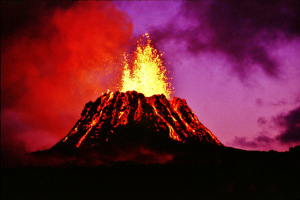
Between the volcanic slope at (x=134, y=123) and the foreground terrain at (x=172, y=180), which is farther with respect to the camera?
the volcanic slope at (x=134, y=123)

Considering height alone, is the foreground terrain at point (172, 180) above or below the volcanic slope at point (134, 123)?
below

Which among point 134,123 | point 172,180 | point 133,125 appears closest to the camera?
point 172,180

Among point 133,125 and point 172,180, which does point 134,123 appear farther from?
point 172,180

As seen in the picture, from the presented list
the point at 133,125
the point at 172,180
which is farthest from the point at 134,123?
the point at 172,180

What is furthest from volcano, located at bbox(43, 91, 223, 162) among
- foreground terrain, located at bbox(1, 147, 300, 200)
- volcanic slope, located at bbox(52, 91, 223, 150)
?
foreground terrain, located at bbox(1, 147, 300, 200)

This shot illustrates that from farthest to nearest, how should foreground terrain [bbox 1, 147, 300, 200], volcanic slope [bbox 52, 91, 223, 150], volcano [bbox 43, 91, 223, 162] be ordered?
volcanic slope [bbox 52, 91, 223, 150], volcano [bbox 43, 91, 223, 162], foreground terrain [bbox 1, 147, 300, 200]

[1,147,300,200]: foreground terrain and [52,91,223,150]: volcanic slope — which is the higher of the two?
[52,91,223,150]: volcanic slope

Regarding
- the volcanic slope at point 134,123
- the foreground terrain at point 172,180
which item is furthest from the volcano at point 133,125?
the foreground terrain at point 172,180

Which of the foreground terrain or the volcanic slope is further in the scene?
the volcanic slope

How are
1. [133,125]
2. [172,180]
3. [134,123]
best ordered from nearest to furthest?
1. [172,180]
2. [133,125]
3. [134,123]

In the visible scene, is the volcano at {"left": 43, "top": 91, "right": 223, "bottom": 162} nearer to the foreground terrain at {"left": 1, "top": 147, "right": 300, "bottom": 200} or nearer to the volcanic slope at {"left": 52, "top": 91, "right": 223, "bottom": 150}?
the volcanic slope at {"left": 52, "top": 91, "right": 223, "bottom": 150}

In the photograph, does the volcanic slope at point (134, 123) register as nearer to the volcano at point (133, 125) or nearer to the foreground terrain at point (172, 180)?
the volcano at point (133, 125)

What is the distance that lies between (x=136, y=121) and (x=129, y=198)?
30.6m

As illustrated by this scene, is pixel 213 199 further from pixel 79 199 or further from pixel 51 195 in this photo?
pixel 51 195
